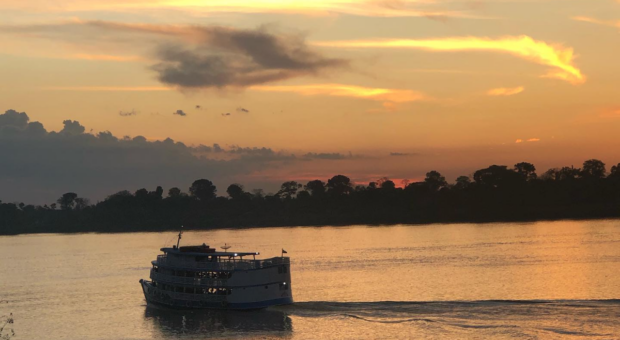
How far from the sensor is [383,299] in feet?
275

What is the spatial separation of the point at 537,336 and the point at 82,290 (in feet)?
230

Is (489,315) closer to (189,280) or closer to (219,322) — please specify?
(219,322)

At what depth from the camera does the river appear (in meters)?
64.6

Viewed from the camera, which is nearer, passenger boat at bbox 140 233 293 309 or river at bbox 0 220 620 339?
river at bbox 0 220 620 339

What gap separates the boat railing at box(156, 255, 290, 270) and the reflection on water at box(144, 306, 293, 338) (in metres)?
4.63

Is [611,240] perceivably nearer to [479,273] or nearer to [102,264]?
[479,273]

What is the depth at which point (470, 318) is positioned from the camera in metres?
66.1

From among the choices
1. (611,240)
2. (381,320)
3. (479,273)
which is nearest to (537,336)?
(381,320)

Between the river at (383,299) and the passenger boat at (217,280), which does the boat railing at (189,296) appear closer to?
the passenger boat at (217,280)

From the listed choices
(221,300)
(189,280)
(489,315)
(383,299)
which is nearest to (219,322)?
(221,300)

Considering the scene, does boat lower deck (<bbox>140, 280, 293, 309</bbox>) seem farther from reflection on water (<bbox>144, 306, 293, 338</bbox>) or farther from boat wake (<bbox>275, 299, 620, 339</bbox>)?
boat wake (<bbox>275, 299, 620, 339</bbox>)

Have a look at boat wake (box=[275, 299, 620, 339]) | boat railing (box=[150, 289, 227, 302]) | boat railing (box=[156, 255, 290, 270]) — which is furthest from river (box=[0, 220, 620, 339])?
boat railing (box=[156, 255, 290, 270])

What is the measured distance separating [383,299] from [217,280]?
19.7 m

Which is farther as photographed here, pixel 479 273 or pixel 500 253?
pixel 500 253
